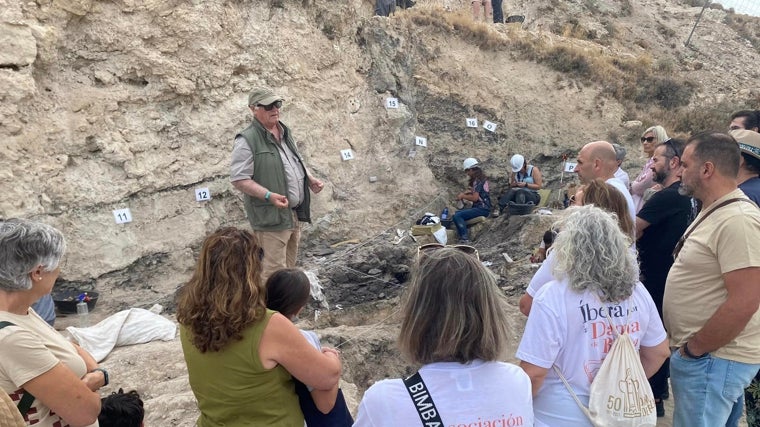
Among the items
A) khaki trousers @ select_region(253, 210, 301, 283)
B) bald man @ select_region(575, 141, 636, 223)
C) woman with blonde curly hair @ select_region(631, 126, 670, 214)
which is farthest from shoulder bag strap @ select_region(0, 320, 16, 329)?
woman with blonde curly hair @ select_region(631, 126, 670, 214)

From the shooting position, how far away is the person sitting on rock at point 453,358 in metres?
1.69

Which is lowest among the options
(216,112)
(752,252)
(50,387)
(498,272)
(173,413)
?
(498,272)

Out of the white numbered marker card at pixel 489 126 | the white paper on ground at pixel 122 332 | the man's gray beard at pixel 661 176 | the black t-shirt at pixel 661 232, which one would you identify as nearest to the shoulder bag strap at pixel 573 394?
the black t-shirt at pixel 661 232

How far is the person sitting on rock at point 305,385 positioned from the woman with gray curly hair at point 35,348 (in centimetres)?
84

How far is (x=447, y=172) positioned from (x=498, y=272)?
3724mm

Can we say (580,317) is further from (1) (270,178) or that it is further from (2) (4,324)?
(1) (270,178)

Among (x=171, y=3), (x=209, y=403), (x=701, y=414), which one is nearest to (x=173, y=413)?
(x=209, y=403)

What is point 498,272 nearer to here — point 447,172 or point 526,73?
point 447,172

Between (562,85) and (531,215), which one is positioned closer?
(531,215)

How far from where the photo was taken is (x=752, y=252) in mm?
2525

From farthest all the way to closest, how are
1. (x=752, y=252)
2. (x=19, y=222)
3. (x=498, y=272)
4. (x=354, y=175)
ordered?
(x=354, y=175) < (x=498, y=272) < (x=752, y=252) < (x=19, y=222)

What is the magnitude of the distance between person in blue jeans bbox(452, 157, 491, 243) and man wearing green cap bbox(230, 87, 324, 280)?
4745 millimetres

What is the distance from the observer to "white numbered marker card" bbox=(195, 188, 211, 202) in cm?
795

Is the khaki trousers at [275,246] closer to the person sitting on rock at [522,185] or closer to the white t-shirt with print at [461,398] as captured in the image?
the white t-shirt with print at [461,398]
